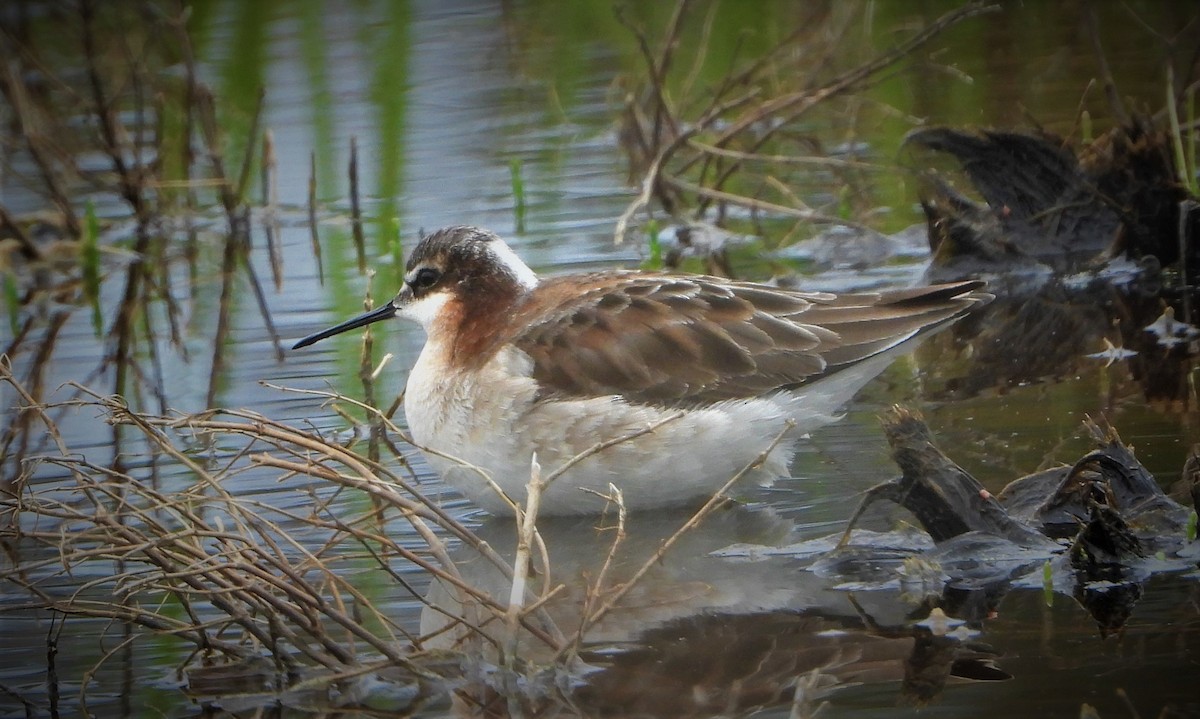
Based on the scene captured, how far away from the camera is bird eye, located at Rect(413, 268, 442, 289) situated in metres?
7.96

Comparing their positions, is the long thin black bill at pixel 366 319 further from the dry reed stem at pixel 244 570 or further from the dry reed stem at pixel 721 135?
the dry reed stem at pixel 721 135

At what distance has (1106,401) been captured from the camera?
7.51 m

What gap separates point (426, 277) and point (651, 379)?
1.53 meters

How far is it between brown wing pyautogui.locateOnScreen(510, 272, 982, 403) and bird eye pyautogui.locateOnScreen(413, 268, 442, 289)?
773 mm

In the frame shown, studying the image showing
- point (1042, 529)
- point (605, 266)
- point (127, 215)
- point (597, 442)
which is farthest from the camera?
point (127, 215)

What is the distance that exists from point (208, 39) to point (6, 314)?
8460 millimetres

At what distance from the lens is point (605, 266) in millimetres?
10773

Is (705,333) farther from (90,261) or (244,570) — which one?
(90,261)

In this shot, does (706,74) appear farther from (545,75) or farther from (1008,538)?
(1008,538)

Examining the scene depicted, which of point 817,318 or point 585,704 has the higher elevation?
point 817,318

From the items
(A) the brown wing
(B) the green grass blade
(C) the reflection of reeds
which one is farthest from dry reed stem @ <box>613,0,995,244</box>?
(B) the green grass blade

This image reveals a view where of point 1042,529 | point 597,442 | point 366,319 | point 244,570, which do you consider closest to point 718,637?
point 1042,529

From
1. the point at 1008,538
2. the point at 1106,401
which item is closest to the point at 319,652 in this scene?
the point at 1008,538

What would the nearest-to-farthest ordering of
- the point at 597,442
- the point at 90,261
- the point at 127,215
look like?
the point at 597,442 → the point at 90,261 → the point at 127,215
